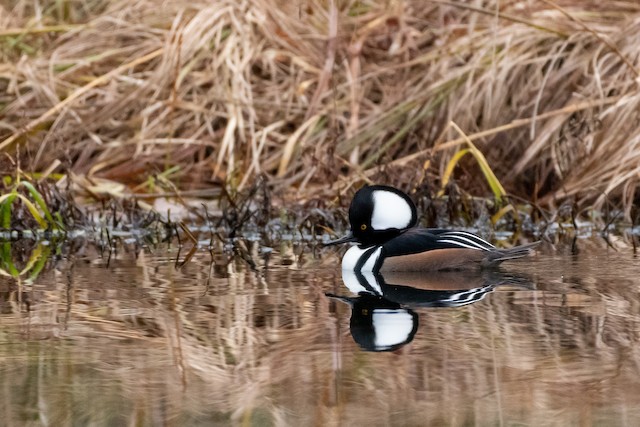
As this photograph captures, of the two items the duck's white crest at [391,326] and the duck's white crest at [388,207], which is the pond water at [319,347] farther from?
the duck's white crest at [388,207]

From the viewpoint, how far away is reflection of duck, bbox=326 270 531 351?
426 cm

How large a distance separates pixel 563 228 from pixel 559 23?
2.01m

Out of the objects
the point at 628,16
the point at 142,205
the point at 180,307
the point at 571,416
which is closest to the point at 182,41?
the point at 142,205

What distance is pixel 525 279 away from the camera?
5.77 meters

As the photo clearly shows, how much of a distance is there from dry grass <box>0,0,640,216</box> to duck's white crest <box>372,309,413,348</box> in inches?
143

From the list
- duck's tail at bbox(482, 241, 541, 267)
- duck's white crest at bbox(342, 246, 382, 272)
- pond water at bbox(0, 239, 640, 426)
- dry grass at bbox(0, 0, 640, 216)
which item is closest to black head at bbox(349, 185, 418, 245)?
duck's white crest at bbox(342, 246, 382, 272)

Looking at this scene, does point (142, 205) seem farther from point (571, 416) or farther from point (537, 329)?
point (571, 416)

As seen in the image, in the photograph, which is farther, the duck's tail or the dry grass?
the dry grass

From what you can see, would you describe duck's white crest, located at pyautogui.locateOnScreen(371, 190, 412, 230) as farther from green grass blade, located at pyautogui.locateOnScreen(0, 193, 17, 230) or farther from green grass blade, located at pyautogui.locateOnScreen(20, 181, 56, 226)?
green grass blade, located at pyautogui.locateOnScreen(0, 193, 17, 230)

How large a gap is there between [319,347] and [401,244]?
216 centimetres

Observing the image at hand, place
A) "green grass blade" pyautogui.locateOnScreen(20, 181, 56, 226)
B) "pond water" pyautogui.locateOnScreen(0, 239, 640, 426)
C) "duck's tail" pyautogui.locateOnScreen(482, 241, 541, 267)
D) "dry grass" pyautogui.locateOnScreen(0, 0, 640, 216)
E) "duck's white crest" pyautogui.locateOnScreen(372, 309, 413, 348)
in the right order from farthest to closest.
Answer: "dry grass" pyautogui.locateOnScreen(0, 0, 640, 216)
"green grass blade" pyautogui.locateOnScreen(20, 181, 56, 226)
"duck's tail" pyautogui.locateOnScreen(482, 241, 541, 267)
"duck's white crest" pyautogui.locateOnScreen(372, 309, 413, 348)
"pond water" pyautogui.locateOnScreen(0, 239, 640, 426)

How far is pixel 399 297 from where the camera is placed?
5.29 metres

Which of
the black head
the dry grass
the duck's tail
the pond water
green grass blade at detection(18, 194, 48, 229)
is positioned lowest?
the pond water

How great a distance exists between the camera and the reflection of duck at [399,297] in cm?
426
